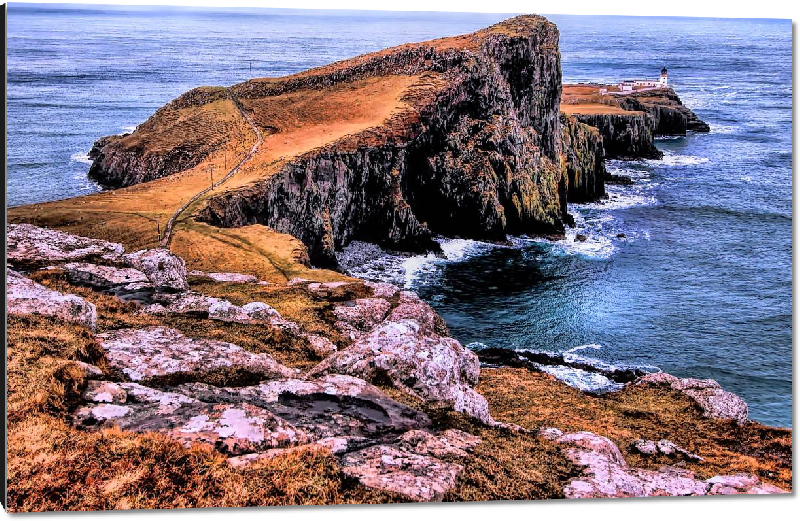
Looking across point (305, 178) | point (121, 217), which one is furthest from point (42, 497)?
point (305, 178)

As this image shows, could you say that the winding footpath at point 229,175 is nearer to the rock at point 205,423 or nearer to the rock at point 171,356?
the rock at point 171,356

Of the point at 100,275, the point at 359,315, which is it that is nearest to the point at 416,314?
the point at 359,315

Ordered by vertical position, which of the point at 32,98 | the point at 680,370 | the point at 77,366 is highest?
the point at 32,98

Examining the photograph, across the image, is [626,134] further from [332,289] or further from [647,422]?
[647,422]

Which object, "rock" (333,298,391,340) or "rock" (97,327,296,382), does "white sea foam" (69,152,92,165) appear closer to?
"rock" (333,298,391,340)

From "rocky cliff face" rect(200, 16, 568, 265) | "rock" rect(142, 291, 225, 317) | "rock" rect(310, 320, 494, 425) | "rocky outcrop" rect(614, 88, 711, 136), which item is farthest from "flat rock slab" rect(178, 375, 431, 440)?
"rocky outcrop" rect(614, 88, 711, 136)

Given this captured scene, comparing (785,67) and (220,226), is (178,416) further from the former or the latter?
(785,67)
